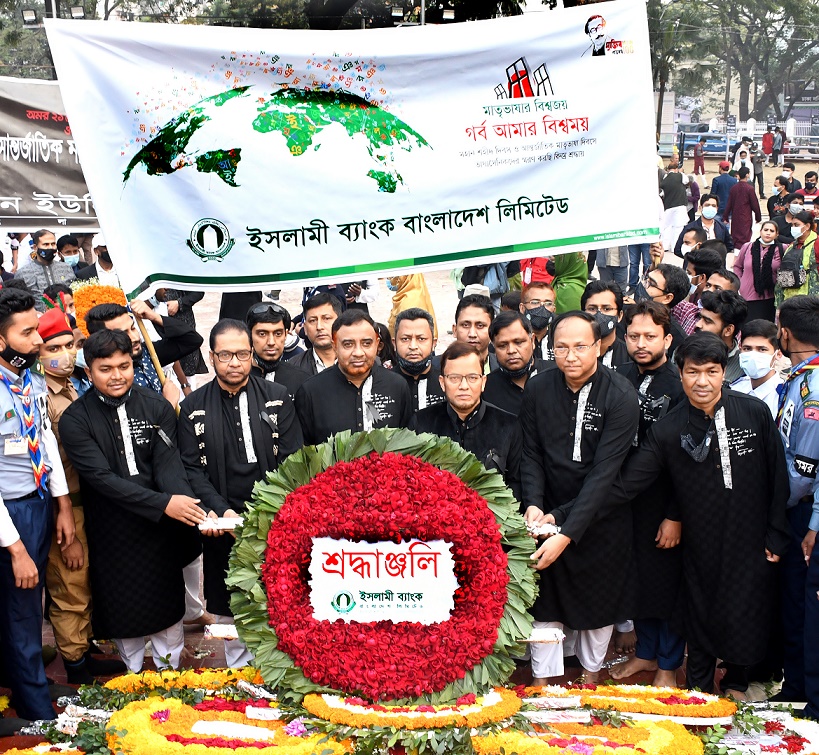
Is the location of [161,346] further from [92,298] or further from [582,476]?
[582,476]

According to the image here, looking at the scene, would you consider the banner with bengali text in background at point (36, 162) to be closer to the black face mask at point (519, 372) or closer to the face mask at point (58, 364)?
the face mask at point (58, 364)

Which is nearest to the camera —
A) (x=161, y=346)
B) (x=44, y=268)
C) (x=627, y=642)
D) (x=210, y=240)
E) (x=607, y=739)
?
(x=607, y=739)

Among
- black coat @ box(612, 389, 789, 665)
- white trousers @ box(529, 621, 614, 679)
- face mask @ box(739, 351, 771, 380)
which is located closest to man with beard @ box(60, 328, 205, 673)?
white trousers @ box(529, 621, 614, 679)

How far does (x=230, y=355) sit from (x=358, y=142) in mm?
1297

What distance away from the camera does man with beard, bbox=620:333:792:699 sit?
16.5ft

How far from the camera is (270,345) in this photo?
6387 millimetres

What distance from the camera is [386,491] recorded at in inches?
170

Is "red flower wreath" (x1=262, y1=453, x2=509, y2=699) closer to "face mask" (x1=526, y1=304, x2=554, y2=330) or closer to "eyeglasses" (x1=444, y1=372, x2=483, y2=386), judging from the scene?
"eyeglasses" (x1=444, y1=372, x2=483, y2=386)

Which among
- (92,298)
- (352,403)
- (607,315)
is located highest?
(92,298)

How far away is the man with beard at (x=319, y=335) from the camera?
6703 mm

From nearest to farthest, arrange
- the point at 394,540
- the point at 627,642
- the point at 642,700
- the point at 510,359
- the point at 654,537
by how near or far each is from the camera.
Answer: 1. the point at 394,540
2. the point at 642,700
3. the point at 654,537
4. the point at 510,359
5. the point at 627,642

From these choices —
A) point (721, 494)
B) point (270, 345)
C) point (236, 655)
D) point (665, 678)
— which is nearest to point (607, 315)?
point (721, 494)

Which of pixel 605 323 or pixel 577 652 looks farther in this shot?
pixel 605 323

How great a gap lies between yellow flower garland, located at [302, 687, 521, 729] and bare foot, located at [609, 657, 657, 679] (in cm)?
168
